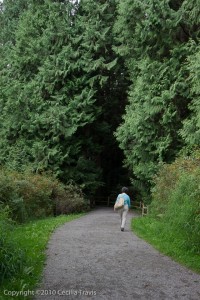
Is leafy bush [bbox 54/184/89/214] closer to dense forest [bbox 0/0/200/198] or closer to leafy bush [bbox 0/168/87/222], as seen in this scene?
leafy bush [bbox 0/168/87/222]

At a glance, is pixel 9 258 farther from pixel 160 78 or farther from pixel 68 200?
pixel 68 200

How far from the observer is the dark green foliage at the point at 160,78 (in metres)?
19.3

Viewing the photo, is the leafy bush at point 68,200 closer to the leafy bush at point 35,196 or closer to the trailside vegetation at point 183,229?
the leafy bush at point 35,196

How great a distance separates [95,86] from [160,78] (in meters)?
8.37

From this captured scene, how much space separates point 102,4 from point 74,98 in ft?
25.9

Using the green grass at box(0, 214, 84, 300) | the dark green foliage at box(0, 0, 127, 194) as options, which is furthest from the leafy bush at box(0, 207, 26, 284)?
the dark green foliage at box(0, 0, 127, 194)

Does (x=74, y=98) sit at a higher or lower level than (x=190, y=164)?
higher

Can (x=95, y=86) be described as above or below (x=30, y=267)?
above

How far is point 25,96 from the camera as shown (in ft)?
90.0

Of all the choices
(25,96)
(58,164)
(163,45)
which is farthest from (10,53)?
(163,45)

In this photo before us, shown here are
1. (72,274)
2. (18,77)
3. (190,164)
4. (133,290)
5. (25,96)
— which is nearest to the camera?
(133,290)

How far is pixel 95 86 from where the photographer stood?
91.5ft

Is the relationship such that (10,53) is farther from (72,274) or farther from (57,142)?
(72,274)

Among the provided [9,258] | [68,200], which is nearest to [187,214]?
[9,258]
